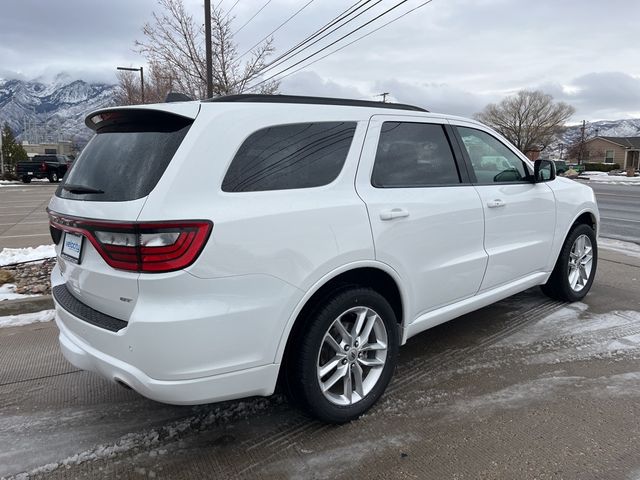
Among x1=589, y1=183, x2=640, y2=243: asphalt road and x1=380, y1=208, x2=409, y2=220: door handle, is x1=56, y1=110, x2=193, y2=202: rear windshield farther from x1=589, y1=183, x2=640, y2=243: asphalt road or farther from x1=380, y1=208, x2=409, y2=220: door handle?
x1=589, y1=183, x2=640, y2=243: asphalt road

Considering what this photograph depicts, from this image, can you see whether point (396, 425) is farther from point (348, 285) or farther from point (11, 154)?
point (11, 154)

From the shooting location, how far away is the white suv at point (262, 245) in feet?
7.14

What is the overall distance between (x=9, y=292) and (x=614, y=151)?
8649 centimetres

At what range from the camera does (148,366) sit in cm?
220

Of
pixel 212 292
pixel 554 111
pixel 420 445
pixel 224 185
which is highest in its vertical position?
pixel 554 111

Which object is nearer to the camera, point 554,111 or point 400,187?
point 400,187

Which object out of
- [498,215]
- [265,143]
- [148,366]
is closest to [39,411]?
[148,366]

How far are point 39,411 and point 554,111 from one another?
258ft

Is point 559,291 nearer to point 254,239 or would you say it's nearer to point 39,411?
point 254,239

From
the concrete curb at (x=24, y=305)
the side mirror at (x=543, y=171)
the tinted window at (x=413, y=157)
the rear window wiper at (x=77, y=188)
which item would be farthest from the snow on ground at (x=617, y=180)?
the rear window wiper at (x=77, y=188)

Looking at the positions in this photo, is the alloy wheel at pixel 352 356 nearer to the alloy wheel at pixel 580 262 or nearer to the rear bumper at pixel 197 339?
the rear bumper at pixel 197 339

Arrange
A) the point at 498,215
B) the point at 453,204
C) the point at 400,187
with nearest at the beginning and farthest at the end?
the point at 400,187 < the point at 453,204 < the point at 498,215

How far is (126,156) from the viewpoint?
247 centimetres

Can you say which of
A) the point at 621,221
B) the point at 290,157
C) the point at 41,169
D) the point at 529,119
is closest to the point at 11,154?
the point at 41,169
